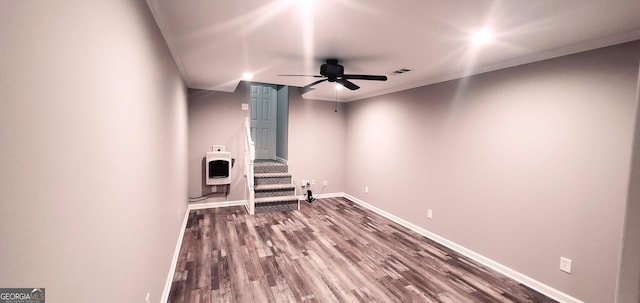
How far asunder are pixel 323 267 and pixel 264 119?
4342mm

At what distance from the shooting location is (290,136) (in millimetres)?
5816

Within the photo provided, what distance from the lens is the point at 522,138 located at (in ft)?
9.25

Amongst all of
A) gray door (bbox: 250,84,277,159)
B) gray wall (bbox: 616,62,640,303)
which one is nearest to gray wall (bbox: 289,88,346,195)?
gray door (bbox: 250,84,277,159)

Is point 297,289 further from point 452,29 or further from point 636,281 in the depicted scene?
point 452,29

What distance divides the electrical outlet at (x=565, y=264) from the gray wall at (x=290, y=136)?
13.9ft

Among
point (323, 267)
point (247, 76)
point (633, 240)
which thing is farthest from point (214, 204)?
point (633, 240)

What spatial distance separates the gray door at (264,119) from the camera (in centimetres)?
644

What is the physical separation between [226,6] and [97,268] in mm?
1679

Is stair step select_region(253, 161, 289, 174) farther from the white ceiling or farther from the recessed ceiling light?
the recessed ceiling light

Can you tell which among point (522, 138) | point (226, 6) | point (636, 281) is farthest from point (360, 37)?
point (636, 281)

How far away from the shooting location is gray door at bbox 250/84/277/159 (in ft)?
21.1

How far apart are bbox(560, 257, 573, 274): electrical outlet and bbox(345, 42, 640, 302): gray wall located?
0.13 ft

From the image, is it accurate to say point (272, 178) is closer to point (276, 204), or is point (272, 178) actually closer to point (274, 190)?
point (274, 190)

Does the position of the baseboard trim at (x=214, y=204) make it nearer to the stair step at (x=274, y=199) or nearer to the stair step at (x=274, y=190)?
the stair step at (x=274, y=190)
